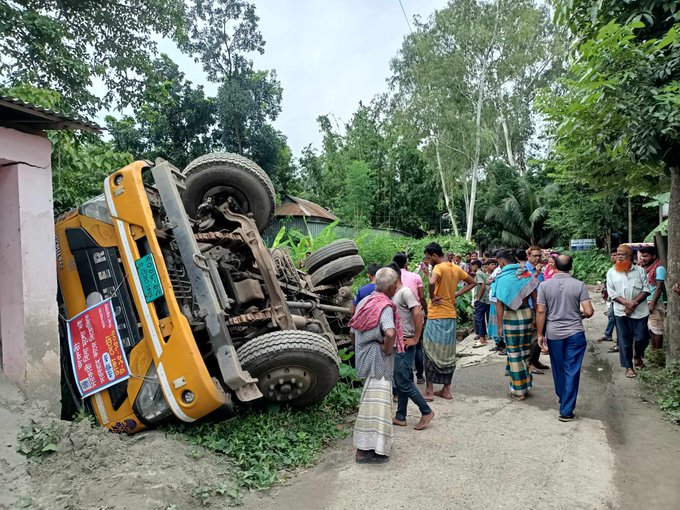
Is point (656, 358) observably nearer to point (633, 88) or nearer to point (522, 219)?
point (633, 88)

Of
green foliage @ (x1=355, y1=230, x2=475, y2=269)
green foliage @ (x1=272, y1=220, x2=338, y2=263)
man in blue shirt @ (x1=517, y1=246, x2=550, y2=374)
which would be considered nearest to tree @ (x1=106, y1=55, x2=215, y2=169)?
green foliage @ (x1=355, y1=230, x2=475, y2=269)

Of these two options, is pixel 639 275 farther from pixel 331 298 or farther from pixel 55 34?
pixel 55 34

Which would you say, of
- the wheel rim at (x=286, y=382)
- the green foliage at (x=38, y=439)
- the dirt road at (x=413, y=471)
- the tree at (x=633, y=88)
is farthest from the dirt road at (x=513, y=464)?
the tree at (x=633, y=88)

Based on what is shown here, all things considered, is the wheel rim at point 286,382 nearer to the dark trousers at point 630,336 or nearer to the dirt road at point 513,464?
the dirt road at point 513,464

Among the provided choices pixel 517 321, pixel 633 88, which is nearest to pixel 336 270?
pixel 517 321

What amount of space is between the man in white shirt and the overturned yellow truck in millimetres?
4098

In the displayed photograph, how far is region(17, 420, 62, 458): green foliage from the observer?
3521mm

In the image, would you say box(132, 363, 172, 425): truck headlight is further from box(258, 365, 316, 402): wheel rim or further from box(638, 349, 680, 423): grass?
box(638, 349, 680, 423): grass

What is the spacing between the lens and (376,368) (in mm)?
4148

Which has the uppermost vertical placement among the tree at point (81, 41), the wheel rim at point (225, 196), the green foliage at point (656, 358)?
the tree at point (81, 41)

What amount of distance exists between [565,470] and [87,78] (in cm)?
1266

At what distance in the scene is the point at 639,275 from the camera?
643 cm

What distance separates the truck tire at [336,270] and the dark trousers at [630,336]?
3.48m

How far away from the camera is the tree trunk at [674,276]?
232 inches
